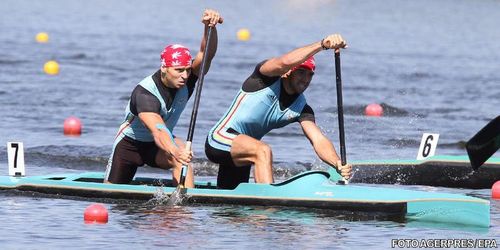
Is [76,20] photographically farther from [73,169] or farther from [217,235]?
[217,235]

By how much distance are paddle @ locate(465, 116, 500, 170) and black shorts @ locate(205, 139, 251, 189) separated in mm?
2129

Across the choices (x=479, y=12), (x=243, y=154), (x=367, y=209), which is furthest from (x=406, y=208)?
(x=479, y=12)

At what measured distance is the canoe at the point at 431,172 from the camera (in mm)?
15125

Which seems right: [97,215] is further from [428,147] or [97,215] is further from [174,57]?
[428,147]

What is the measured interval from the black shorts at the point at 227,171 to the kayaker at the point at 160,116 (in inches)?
10.4

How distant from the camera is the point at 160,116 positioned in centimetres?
1200

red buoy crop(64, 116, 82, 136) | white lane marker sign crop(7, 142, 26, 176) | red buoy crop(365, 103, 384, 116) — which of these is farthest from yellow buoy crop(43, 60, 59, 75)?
white lane marker sign crop(7, 142, 26, 176)

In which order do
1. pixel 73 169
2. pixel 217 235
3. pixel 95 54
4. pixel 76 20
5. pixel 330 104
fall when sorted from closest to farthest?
pixel 217 235
pixel 73 169
pixel 330 104
pixel 95 54
pixel 76 20

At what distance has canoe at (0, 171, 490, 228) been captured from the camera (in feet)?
37.4

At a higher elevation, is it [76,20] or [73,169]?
[76,20]

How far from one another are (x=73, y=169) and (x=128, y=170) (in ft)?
11.9

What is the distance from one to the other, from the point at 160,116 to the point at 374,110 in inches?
460

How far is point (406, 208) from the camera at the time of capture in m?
11.5

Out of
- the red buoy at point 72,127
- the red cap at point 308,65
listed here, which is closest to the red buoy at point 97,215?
the red cap at point 308,65
